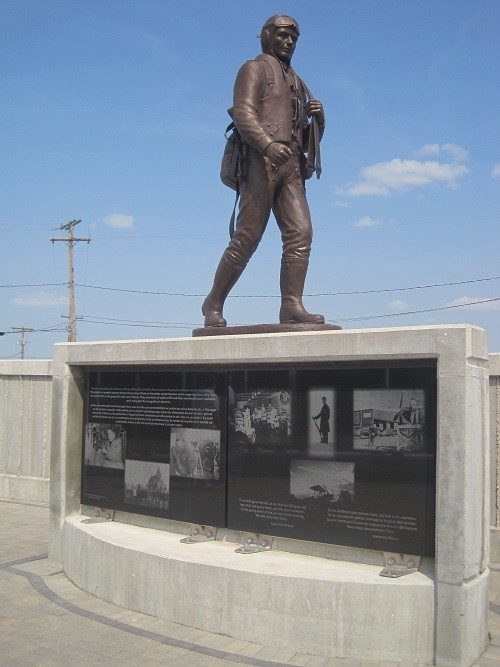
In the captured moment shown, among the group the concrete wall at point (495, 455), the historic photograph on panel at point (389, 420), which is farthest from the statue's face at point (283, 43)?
the concrete wall at point (495, 455)

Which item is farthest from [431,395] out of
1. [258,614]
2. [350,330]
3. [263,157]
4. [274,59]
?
[274,59]

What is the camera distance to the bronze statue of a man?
6.28 metres

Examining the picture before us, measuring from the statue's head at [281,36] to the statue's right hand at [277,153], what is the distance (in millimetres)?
1116

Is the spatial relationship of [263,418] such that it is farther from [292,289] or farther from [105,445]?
[105,445]

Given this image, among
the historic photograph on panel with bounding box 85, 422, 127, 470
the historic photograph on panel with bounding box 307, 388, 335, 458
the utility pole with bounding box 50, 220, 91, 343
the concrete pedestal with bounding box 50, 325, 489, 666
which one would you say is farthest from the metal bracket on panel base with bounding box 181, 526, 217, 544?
the utility pole with bounding box 50, 220, 91, 343

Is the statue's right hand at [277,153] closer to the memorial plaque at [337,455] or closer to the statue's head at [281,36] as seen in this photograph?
the statue's head at [281,36]

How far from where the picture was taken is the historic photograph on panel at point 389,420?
5.00 m

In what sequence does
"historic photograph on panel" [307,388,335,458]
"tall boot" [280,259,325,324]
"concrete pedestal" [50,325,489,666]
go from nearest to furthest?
"concrete pedestal" [50,325,489,666], "historic photograph on panel" [307,388,335,458], "tall boot" [280,259,325,324]

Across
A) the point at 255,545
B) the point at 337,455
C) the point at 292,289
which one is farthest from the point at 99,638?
the point at 292,289

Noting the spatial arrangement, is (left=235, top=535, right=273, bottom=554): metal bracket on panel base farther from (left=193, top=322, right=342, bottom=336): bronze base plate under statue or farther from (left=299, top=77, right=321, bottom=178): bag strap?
(left=299, top=77, right=321, bottom=178): bag strap

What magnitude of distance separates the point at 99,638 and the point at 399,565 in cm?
235

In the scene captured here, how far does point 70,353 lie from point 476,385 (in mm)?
4159

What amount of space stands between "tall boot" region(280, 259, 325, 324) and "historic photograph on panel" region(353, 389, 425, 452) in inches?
48.4

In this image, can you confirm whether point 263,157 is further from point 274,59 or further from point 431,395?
point 431,395
